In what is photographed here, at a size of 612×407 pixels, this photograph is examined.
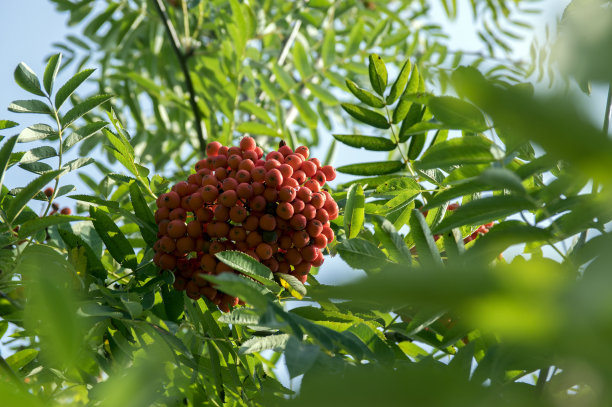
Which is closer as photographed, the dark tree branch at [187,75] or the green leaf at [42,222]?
the green leaf at [42,222]

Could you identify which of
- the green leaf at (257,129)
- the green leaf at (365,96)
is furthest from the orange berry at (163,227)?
the green leaf at (257,129)

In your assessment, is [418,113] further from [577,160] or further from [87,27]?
[87,27]

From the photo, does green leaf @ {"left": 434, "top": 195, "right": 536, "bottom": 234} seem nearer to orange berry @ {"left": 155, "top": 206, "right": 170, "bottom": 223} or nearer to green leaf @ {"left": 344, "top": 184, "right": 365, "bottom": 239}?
green leaf @ {"left": 344, "top": 184, "right": 365, "bottom": 239}

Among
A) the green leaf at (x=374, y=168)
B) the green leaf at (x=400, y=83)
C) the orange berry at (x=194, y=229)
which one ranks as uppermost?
the green leaf at (x=400, y=83)

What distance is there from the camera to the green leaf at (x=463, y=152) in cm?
123

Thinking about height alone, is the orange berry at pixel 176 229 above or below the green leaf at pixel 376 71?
below

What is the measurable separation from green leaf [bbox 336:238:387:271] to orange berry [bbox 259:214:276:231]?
279 mm

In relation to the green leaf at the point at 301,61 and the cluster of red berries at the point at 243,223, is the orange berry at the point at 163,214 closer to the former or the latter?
the cluster of red berries at the point at 243,223

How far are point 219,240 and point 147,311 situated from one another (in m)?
0.27

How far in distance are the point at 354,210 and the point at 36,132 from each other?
3.15 feet

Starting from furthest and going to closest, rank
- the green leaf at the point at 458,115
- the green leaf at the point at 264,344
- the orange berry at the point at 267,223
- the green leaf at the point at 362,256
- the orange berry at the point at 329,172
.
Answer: the orange berry at the point at 329,172 → the orange berry at the point at 267,223 → the green leaf at the point at 362,256 → the green leaf at the point at 458,115 → the green leaf at the point at 264,344

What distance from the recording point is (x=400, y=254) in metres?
1.37

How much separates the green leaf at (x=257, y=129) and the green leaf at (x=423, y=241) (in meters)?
1.31

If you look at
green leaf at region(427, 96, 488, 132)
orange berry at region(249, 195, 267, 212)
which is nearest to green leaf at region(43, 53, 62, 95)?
orange berry at region(249, 195, 267, 212)
